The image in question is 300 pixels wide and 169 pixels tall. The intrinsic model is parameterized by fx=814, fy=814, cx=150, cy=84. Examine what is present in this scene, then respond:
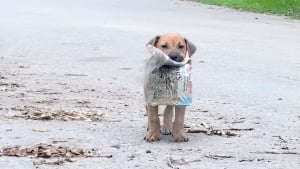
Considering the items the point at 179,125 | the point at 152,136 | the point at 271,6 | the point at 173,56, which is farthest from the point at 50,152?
the point at 271,6

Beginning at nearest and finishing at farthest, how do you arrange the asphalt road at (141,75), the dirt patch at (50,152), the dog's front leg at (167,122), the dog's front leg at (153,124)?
the dirt patch at (50,152), the asphalt road at (141,75), the dog's front leg at (153,124), the dog's front leg at (167,122)

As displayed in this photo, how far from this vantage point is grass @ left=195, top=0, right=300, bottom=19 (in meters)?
22.2

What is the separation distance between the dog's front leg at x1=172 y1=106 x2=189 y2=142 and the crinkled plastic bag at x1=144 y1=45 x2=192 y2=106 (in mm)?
108

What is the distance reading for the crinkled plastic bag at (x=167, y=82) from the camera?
6.14 meters

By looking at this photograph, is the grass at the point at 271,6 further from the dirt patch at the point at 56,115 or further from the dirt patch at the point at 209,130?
Answer: the dirt patch at the point at 209,130

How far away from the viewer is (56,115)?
7.40m

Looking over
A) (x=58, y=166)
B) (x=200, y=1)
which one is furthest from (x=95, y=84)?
(x=200, y=1)

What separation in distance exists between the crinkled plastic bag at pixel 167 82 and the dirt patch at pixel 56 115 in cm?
126

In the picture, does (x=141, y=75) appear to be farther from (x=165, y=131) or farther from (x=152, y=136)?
(x=152, y=136)

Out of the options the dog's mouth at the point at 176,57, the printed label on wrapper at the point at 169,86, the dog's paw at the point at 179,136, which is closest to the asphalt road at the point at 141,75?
the dog's paw at the point at 179,136

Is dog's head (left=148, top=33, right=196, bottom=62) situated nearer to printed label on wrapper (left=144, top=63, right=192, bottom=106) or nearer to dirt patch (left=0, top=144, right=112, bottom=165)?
printed label on wrapper (left=144, top=63, right=192, bottom=106)

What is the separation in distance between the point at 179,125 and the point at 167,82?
343 mm

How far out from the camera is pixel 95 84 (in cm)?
982

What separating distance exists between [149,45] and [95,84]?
362 cm
